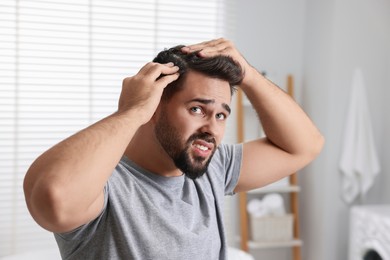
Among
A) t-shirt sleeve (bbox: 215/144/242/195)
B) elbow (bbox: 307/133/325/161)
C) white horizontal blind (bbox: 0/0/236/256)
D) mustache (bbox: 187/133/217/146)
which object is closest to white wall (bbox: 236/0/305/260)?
white horizontal blind (bbox: 0/0/236/256)

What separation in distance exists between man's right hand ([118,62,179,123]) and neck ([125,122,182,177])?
144mm

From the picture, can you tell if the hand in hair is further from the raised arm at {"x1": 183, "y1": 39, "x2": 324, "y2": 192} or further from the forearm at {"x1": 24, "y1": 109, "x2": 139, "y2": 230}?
the forearm at {"x1": 24, "y1": 109, "x2": 139, "y2": 230}

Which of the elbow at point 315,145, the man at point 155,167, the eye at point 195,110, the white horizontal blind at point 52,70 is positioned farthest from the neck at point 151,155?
the white horizontal blind at point 52,70

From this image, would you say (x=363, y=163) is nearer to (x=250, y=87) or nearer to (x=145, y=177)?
(x=250, y=87)

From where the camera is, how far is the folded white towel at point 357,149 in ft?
10.5

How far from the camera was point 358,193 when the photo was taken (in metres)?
3.29

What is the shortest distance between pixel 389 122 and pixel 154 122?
8.27 feet

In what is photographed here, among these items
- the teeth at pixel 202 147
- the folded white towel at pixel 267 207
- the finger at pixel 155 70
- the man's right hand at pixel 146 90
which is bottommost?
the folded white towel at pixel 267 207

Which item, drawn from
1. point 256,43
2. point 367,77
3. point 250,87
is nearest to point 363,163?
point 367,77

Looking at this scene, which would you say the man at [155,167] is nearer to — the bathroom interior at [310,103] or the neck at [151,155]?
the neck at [151,155]

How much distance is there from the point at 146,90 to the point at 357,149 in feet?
7.99

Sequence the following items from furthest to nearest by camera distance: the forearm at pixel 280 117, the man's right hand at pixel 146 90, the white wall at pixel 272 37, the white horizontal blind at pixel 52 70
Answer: the white wall at pixel 272 37 < the white horizontal blind at pixel 52 70 < the forearm at pixel 280 117 < the man's right hand at pixel 146 90

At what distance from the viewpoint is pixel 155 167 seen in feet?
3.89

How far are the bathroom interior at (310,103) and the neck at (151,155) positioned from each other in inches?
74.3
